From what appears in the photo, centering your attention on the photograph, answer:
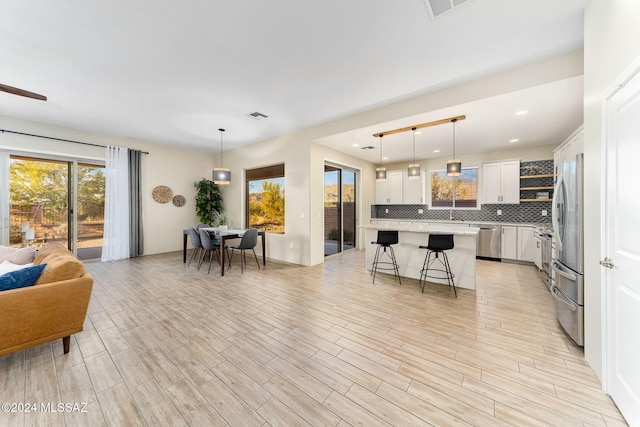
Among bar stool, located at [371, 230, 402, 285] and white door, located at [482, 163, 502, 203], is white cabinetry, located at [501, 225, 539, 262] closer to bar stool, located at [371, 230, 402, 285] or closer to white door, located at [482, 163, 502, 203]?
white door, located at [482, 163, 502, 203]

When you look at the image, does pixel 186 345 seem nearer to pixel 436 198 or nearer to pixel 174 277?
pixel 174 277

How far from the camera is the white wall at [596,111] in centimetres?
154

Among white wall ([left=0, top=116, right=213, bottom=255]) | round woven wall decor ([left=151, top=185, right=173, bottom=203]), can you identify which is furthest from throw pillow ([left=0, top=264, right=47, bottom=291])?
round woven wall decor ([left=151, top=185, right=173, bottom=203])

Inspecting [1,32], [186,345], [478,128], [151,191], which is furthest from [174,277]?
[478,128]

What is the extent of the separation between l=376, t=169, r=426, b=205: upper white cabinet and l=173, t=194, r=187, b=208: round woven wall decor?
5.77m

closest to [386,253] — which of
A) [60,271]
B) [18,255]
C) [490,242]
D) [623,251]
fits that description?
[490,242]

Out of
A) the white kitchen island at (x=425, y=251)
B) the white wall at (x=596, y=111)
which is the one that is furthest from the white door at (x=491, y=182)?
the white wall at (x=596, y=111)

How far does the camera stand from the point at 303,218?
525 cm

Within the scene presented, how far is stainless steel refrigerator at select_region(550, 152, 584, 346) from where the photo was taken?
6.93ft

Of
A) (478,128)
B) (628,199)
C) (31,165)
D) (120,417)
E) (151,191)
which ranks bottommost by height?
(120,417)

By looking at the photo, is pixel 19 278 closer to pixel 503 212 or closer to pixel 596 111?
pixel 596 111

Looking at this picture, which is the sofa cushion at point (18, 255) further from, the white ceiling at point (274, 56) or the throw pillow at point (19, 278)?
the white ceiling at point (274, 56)

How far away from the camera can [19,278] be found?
1897mm

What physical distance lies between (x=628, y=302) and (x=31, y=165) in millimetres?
8420
